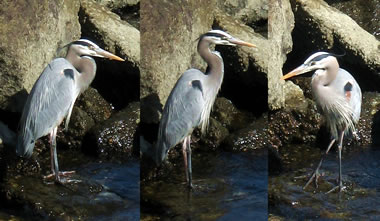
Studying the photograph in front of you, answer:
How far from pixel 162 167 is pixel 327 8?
1201 millimetres

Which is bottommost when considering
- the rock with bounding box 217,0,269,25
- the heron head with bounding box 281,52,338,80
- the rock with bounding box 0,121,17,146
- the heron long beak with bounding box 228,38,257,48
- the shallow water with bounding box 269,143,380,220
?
the shallow water with bounding box 269,143,380,220

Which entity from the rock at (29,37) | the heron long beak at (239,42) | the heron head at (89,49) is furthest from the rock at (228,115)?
the rock at (29,37)

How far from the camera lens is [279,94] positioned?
3213 mm

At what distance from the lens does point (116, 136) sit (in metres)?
3.05

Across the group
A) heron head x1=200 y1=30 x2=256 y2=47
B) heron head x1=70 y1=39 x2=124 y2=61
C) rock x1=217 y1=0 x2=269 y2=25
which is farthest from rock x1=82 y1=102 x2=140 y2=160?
rock x1=217 y1=0 x2=269 y2=25

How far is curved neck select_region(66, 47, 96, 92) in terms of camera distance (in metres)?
3.00

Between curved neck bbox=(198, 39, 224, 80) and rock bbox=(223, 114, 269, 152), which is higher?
curved neck bbox=(198, 39, 224, 80)

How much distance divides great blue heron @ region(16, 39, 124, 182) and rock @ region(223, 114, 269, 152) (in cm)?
64

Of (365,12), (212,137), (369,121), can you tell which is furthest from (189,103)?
(365,12)

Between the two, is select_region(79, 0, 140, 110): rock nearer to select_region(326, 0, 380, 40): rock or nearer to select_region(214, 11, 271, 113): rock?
select_region(214, 11, 271, 113): rock

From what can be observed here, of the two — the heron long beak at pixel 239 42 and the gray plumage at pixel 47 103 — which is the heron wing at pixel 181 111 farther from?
the gray plumage at pixel 47 103

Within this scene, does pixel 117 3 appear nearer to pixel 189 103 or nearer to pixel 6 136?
pixel 189 103

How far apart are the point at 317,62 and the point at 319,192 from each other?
67 centimetres

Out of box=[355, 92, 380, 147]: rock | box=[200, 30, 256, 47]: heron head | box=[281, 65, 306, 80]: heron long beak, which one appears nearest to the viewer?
box=[200, 30, 256, 47]: heron head
